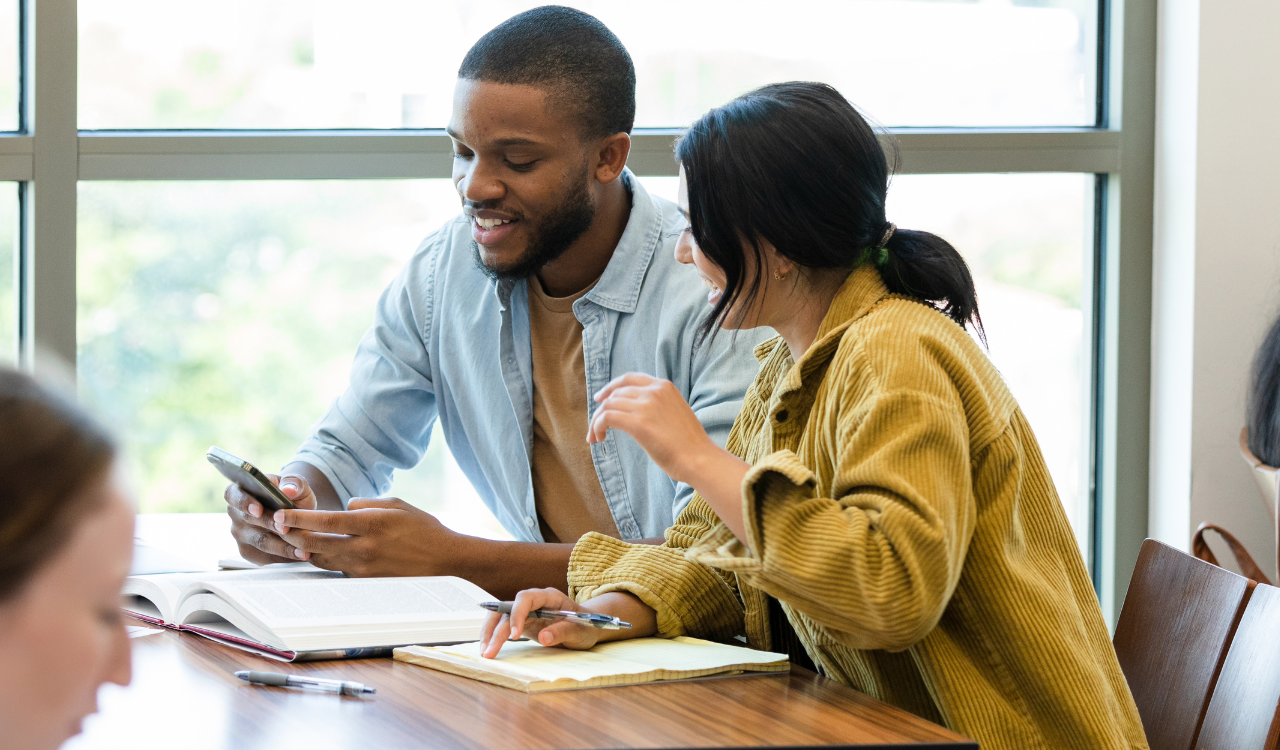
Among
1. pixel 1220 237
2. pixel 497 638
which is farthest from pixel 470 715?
pixel 1220 237

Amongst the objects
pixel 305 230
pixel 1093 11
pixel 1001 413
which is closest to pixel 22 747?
pixel 1001 413

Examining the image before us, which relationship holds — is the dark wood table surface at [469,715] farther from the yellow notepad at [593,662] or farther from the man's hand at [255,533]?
the man's hand at [255,533]

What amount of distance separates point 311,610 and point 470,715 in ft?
1.15

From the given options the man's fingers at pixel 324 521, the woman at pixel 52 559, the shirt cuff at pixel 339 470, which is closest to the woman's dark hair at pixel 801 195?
the man's fingers at pixel 324 521

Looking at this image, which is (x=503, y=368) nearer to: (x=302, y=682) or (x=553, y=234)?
(x=553, y=234)

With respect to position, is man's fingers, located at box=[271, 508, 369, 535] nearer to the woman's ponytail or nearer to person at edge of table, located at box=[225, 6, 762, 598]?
person at edge of table, located at box=[225, 6, 762, 598]

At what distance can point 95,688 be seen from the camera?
60 centimetres

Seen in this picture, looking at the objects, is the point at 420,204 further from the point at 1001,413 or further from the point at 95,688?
the point at 95,688

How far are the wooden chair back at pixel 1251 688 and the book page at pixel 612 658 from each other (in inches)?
20.2

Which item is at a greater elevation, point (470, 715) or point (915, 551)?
point (915, 551)

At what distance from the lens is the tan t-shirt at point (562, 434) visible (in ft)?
6.53

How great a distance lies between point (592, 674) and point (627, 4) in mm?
1822

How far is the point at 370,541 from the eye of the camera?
5.03 ft

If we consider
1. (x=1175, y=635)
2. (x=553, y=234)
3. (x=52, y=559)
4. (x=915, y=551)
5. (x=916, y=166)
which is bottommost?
(x=1175, y=635)
